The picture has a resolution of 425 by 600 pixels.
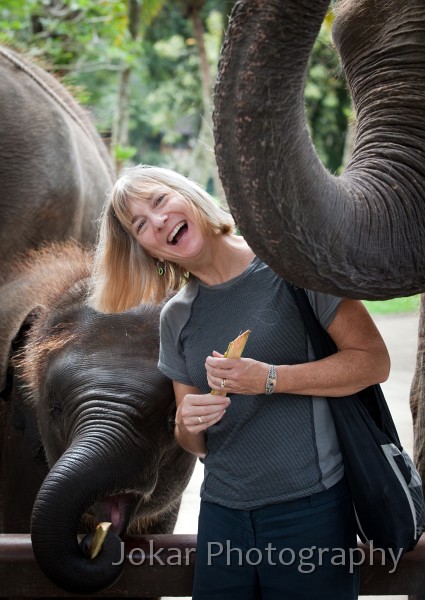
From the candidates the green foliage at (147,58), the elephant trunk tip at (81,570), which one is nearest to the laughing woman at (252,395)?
the elephant trunk tip at (81,570)

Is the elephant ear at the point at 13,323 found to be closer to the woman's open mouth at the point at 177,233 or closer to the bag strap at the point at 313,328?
the woman's open mouth at the point at 177,233

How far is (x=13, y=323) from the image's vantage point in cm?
424

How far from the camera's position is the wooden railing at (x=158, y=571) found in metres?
2.71

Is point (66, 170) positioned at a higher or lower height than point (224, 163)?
lower

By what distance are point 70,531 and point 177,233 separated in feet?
2.80

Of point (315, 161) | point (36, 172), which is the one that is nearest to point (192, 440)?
point (315, 161)

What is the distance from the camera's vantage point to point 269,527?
7.98 feet

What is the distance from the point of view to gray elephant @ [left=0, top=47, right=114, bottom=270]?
5.06 meters

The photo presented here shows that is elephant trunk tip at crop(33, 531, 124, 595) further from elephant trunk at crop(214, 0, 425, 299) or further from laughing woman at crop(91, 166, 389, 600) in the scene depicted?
elephant trunk at crop(214, 0, 425, 299)

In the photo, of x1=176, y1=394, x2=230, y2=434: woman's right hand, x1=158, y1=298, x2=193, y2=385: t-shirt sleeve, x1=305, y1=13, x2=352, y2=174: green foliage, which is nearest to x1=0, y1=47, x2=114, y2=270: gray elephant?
x1=158, y1=298, x2=193, y2=385: t-shirt sleeve

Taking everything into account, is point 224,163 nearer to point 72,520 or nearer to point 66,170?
point 72,520

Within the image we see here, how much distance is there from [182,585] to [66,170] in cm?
294

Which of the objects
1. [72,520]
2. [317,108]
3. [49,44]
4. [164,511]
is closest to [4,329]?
[164,511]

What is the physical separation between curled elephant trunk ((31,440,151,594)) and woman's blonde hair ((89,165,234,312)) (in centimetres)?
48
